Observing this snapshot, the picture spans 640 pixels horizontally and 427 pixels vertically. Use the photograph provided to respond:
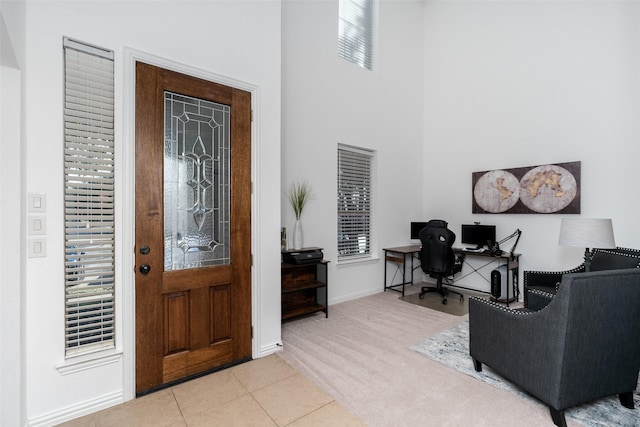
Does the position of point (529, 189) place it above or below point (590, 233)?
above

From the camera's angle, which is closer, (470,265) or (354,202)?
(354,202)

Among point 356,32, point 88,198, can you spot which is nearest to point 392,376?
point 88,198

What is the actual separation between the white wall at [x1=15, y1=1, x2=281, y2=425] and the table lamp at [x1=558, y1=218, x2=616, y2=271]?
2906mm

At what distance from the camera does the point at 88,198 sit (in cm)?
197

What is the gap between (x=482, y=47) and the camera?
4898 mm

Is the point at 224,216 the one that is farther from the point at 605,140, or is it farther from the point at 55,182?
the point at 605,140

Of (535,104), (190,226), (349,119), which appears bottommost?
(190,226)

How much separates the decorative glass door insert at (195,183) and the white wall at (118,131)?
269 mm

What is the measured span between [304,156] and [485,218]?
3.26 metres

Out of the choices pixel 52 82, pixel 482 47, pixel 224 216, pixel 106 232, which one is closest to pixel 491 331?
pixel 224 216

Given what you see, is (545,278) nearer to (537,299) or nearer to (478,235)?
(537,299)

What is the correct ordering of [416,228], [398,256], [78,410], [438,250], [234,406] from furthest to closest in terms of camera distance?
[416,228], [398,256], [438,250], [234,406], [78,410]

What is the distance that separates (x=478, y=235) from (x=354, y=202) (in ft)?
6.99

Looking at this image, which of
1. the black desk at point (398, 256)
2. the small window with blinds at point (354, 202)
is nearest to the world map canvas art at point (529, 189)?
the black desk at point (398, 256)
